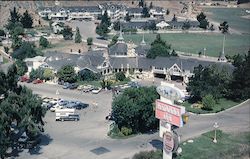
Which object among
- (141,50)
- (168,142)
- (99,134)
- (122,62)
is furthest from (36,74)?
(168,142)

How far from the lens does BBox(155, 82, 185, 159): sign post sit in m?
41.4

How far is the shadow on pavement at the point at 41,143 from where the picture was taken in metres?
47.5

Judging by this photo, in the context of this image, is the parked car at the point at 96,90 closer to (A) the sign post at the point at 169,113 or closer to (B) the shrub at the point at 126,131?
(B) the shrub at the point at 126,131

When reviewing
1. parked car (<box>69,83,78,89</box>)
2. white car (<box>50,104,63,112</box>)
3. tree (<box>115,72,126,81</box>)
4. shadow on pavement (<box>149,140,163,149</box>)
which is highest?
tree (<box>115,72,126,81</box>)

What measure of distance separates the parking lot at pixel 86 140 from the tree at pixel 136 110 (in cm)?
150

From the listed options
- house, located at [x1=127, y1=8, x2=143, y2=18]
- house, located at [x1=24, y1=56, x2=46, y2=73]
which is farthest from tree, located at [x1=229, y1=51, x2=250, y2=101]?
house, located at [x1=127, y1=8, x2=143, y2=18]

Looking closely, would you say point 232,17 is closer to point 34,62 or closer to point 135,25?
point 135,25

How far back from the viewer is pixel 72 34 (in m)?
112

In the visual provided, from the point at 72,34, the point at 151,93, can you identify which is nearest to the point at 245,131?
the point at 151,93

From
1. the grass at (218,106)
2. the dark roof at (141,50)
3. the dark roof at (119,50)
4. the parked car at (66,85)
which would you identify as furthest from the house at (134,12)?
the grass at (218,106)

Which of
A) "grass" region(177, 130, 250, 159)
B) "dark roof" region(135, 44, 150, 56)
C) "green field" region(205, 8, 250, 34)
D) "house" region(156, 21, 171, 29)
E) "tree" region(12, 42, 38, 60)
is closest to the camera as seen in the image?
"grass" region(177, 130, 250, 159)

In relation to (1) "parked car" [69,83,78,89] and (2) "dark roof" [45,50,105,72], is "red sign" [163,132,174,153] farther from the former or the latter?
(2) "dark roof" [45,50,105,72]

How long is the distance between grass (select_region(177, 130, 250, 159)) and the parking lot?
4717mm

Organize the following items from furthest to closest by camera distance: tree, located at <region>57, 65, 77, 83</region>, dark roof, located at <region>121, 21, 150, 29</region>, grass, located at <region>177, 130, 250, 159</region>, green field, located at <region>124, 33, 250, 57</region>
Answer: dark roof, located at <region>121, 21, 150, 29</region> → green field, located at <region>124, 33, 250, 57</region> → tree, located at <region>57, 65, 77, 83</region> → grass, located at <region>177, 130, 250, 159</region>
